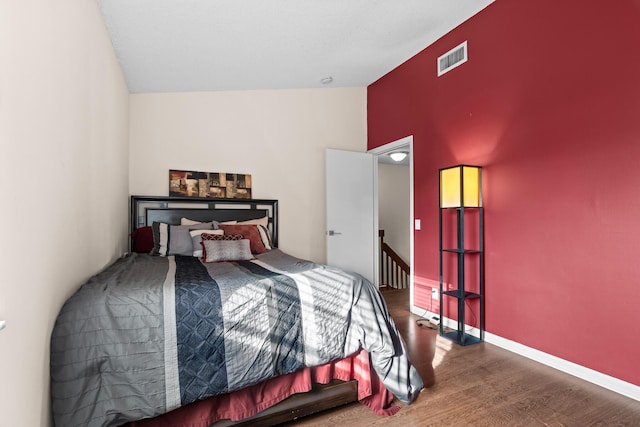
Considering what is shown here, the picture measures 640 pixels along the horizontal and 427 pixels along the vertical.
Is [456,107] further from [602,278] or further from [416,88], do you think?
[602,278]

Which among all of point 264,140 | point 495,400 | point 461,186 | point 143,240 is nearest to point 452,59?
point 461,186

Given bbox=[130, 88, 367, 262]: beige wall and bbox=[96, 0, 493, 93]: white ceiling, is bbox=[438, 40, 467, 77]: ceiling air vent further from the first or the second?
bbox=[130, 88, 367, 262]: beige wall

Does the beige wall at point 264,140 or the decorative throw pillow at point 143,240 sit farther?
the beige wall at point 264,140

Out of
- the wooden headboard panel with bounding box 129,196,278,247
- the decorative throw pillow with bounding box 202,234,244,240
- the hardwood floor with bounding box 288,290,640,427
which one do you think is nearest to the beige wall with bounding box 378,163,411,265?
the wooden headboard panel with bounding box 129,196,278,247

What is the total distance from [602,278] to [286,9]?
113 inches

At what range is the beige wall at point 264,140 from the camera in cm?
363

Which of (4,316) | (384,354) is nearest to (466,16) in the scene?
(384,354)

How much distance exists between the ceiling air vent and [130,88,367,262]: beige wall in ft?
4.58

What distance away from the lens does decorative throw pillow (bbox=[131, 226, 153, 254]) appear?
3255mm

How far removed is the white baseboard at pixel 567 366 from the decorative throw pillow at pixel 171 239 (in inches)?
108

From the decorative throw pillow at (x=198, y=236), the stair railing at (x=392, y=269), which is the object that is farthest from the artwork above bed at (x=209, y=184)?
the stair railing at (x=392, y=269)

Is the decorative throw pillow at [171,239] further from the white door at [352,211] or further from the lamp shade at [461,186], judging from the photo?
the lamp shade at [461,186]

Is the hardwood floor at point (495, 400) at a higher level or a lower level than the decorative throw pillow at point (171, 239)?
lower

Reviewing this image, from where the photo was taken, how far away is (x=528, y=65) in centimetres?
263
